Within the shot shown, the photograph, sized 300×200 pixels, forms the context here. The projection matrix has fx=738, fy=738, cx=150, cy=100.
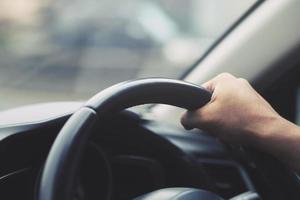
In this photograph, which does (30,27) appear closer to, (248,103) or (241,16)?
(241,16)

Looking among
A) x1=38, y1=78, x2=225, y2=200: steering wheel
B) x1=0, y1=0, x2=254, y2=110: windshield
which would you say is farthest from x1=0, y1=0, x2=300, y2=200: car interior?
x1=0, y1=0, x2=254, y2=110: windshield

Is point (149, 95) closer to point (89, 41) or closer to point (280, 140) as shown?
point (280, 140)

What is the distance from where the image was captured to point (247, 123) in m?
1.19

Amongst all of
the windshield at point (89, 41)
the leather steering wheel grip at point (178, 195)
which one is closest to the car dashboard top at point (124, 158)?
the leather steering wheel grip at point (178, 195)

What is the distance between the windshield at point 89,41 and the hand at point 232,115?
1358mm

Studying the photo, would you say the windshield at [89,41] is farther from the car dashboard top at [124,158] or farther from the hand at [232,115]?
the hand at [232,115]

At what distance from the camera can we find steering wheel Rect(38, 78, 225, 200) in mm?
913

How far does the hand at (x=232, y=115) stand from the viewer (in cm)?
116

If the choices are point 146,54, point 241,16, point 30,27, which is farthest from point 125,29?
point 241,16

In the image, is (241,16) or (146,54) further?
(146,54)

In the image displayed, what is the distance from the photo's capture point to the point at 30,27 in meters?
3.84

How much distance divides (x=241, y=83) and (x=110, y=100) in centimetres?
29

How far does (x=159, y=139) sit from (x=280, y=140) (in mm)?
318

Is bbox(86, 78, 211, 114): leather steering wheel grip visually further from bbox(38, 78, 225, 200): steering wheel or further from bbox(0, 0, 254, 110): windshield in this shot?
bbox(0, 0, 254, 110): windshield
